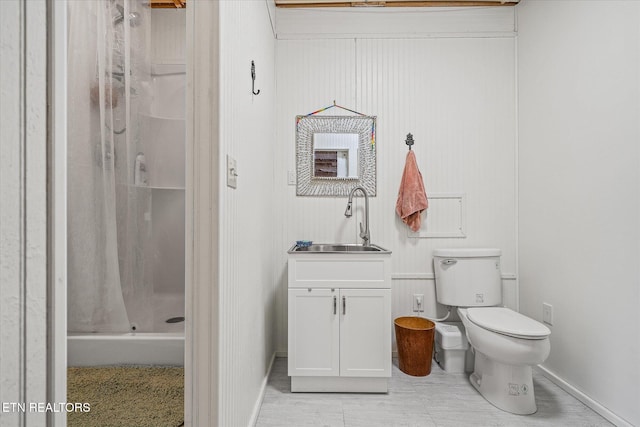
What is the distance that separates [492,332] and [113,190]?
6.92 feet

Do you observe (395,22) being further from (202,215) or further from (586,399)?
(586,399)

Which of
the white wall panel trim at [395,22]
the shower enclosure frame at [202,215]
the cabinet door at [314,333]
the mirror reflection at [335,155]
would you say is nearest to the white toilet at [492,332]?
the cabinet door at [314,333]

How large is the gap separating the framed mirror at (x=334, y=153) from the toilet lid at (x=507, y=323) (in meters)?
1.03

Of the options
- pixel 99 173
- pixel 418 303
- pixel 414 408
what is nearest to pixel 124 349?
pixel 99 173

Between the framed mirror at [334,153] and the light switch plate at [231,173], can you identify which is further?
the framed mirror at [334,153]

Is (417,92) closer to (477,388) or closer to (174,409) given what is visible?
(477,388)

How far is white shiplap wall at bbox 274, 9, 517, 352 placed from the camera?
222 centimetres

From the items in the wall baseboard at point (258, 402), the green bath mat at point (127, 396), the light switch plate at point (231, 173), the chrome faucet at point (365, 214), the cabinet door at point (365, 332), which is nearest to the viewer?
the light switch plate at point (231, 173)

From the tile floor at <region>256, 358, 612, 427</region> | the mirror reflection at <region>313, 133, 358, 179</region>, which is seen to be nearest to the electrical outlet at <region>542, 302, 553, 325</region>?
the tile floor at <region>256, 358, 612, 427</region>

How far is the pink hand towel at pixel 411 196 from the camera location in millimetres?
2131

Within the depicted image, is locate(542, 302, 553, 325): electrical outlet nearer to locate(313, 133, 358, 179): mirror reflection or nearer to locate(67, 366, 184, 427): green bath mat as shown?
locate(313, 133, 358, 179): mirror reflection

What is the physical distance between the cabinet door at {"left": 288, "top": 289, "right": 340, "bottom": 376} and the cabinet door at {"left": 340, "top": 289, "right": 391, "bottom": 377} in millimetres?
45

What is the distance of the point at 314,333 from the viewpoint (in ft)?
5.54

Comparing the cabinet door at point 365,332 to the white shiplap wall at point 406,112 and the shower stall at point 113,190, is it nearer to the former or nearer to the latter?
the white shiplap wall at point 406,112
